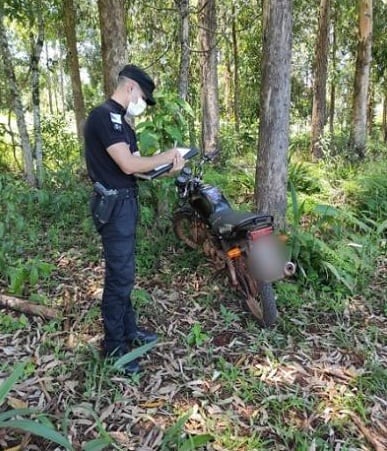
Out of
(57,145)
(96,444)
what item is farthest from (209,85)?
(96,444)

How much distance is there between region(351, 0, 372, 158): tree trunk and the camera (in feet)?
27.9

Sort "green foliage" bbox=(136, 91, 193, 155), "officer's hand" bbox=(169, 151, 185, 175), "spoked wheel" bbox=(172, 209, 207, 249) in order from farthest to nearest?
"spoked wheel" bbox=(172, 209, 207, 249), "green foliage" bbox=(136, 91, 193, 155), "officer's hand" bbox=(169, 151, 185, 175)

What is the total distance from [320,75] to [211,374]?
765cm

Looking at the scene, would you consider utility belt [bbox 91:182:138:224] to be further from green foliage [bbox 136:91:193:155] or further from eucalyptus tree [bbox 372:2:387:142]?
eucalyptus tree [bbox 372:2:387:142]

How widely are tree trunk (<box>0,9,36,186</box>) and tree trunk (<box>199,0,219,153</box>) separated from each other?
366cm

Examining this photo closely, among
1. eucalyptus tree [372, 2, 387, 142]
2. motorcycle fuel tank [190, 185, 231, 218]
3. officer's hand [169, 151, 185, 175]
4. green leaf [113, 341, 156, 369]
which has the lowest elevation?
green leaf [113, 341, 156, 369]

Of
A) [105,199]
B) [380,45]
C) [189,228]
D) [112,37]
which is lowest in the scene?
[189,228]

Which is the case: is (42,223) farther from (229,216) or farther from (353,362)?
(353,362)

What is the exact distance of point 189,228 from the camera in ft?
14.8

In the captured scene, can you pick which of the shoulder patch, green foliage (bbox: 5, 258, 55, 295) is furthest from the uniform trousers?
green foliage (bbox: 5, 258, 55, 295)

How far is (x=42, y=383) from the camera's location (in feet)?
9.12

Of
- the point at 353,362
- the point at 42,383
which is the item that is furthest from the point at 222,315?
the point at 42,383

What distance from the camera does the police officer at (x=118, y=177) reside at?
273 cm

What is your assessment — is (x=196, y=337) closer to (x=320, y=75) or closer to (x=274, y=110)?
(x=274, y=110)
